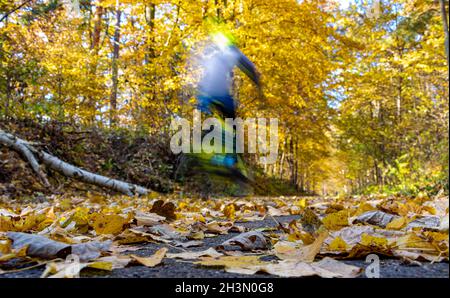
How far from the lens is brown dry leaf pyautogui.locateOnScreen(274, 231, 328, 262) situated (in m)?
0.88

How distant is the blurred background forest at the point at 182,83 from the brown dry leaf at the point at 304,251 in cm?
369

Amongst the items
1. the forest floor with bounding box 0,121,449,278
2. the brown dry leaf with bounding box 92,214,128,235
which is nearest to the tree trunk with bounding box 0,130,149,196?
the forest floor with bounding box 0,121,449,278

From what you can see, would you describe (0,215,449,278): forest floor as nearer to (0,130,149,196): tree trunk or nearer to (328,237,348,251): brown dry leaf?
(328,237,348,251): brown dry leaf

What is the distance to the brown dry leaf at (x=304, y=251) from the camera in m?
0.88

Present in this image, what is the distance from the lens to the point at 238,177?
234 inches

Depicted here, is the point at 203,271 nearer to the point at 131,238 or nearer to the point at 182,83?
the point at 131,238

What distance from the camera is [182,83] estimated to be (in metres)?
8.29

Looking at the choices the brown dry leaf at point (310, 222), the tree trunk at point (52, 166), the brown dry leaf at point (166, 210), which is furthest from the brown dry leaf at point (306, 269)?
the tree trunk at point (52, 166)

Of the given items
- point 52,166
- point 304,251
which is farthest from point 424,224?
point 52,166

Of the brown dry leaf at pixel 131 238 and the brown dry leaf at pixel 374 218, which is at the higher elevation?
the brown dry leaf at pixel 374 218

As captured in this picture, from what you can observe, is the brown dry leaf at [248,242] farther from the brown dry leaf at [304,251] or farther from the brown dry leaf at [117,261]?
the brown dry leaf at [117,261]

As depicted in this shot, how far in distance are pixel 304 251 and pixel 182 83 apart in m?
7.59

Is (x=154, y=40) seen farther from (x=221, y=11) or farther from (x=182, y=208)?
(x=182, y=208)

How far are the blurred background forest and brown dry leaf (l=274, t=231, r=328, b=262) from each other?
369cm
